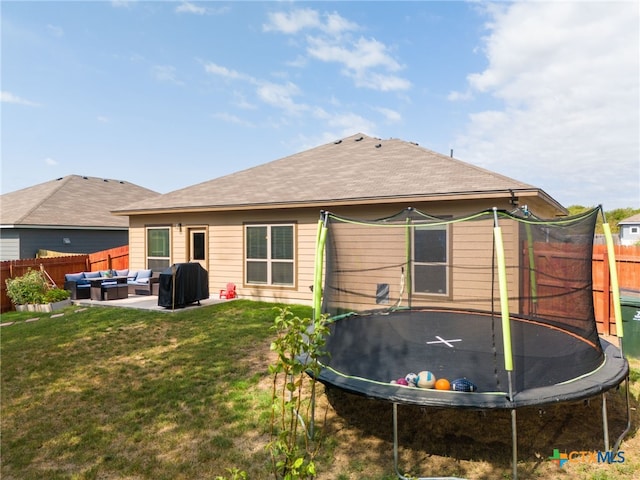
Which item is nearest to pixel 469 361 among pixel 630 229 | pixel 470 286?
pixel 470 286

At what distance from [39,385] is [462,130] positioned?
15.2 m

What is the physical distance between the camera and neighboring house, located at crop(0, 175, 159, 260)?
14008 millimetres

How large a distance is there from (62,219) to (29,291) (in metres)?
6.34

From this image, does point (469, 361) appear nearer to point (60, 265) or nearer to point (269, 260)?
point (269, 260)

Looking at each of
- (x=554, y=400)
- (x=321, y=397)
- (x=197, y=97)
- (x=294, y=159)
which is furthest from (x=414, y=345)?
(x=197, y=97)

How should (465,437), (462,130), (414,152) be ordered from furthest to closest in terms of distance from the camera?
(462,130), (414,152), (465,437)

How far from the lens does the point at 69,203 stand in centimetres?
1714

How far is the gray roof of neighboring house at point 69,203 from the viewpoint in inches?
583

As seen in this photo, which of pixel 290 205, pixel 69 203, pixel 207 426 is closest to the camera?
pixel 207 426

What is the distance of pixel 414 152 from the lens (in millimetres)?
11445

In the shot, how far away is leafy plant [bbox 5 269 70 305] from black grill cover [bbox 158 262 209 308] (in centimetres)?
359

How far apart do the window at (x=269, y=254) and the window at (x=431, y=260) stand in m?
3.75

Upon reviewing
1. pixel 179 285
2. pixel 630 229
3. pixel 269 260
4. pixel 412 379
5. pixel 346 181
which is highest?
pixel 346 181

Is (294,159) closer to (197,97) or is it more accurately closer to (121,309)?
(197,97)
